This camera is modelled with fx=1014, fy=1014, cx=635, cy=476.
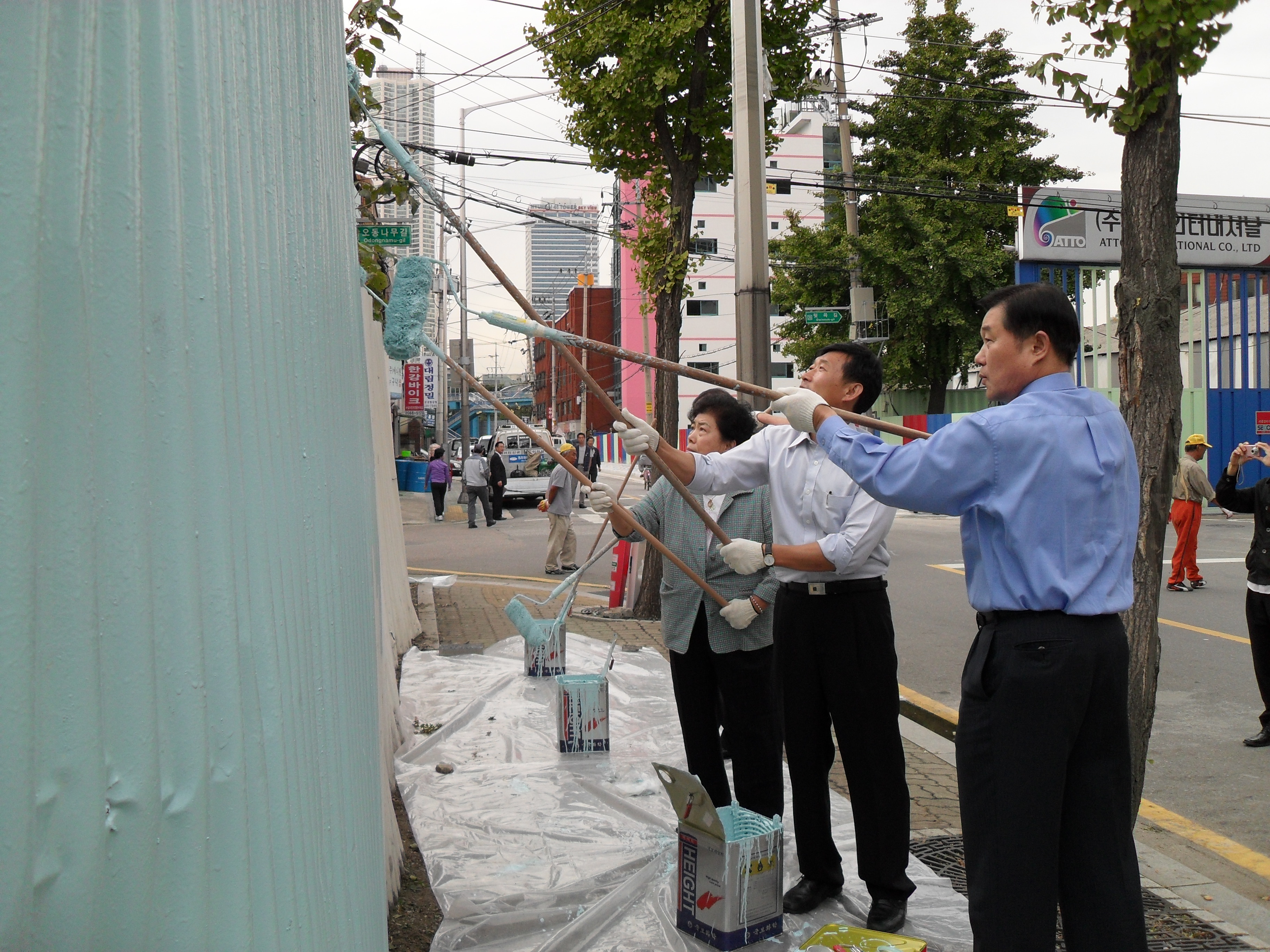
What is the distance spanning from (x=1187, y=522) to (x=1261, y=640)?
18.5 feet

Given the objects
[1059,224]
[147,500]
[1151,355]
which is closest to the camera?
[147,500]

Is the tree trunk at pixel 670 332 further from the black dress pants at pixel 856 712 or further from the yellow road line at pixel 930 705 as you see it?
the black dress pants at pixel 856 712

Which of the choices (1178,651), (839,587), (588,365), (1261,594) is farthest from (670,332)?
(588,365)

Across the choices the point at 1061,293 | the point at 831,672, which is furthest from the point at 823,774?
the point at 1061,293

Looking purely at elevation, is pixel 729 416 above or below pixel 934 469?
above

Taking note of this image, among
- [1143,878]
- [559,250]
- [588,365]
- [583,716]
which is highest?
[559,250]

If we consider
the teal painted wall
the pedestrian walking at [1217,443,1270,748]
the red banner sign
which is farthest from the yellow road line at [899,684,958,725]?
the red banner sign

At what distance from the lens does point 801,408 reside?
9.00 ft

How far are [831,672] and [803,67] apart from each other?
7.42 m

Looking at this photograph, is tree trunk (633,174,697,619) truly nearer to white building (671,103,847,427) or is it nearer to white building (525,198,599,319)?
white building (525,198,599,319)

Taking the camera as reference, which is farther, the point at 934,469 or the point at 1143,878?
the point at 1143,878

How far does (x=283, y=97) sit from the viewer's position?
4.72 feet

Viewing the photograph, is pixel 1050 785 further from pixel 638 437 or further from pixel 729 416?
pixel 729 416

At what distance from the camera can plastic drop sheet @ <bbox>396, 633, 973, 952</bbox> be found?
3.30 meters
